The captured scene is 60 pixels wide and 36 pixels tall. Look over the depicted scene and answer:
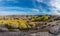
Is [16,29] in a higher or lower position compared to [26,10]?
lower

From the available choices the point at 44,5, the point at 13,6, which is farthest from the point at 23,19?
the point at 44,5

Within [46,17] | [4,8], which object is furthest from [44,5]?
[4,8]

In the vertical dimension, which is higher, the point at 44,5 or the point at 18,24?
the point at 44,5

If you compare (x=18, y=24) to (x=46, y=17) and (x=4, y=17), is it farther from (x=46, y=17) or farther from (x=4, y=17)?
(x=46, y=17)

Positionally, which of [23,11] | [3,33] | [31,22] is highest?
[23,11]

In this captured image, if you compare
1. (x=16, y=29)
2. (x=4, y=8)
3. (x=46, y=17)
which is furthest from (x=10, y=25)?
(x=46, y=17)

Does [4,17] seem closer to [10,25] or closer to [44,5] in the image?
[10,25]

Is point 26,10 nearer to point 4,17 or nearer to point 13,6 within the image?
point 13,6
